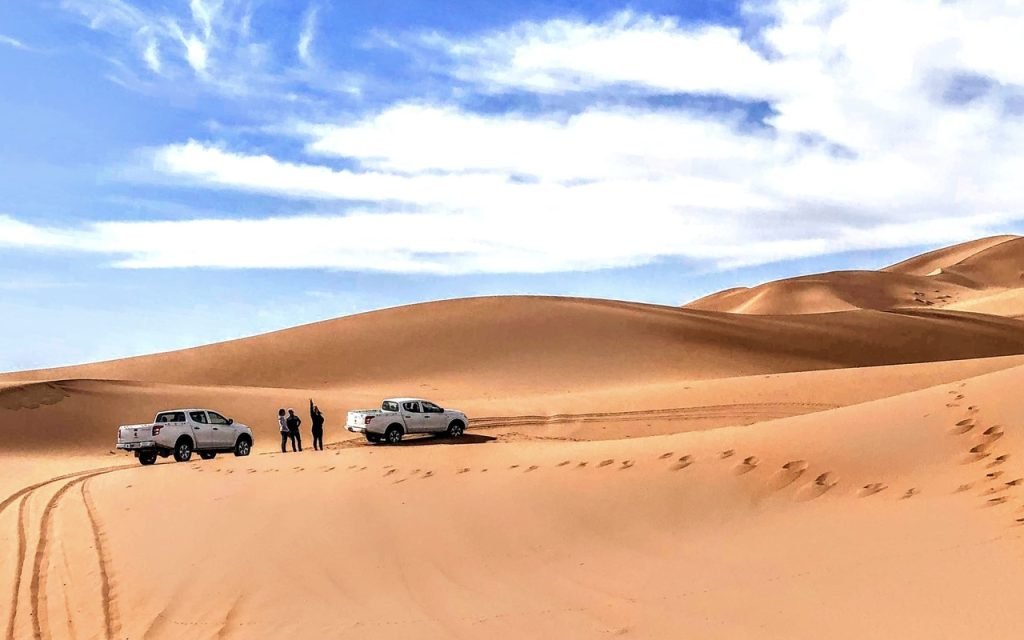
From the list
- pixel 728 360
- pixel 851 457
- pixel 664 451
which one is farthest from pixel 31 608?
pixel 728 360

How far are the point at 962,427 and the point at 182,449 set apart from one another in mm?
20477

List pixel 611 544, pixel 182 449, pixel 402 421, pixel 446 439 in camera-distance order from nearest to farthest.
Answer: pixel 611 544, pixel 182 449, pixel 402 421, pixel 446 439

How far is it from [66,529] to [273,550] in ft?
15.7

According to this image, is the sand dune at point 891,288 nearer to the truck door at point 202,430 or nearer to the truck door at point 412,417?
the truck door at point 412,417

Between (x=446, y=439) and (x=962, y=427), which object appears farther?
(x=446, y=439)

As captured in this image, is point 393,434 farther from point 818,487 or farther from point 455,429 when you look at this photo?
point 818,487

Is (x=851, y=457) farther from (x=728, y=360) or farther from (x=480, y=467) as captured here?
(x=728, y=360)

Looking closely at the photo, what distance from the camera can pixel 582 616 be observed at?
8.28 metres

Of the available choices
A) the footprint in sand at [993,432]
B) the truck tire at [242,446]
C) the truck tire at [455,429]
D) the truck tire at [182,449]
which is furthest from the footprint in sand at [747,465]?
the truck tire at [242,446]

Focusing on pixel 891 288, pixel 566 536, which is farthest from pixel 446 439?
pixel 891 288

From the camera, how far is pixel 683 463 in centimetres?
1316

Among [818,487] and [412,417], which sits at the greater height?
[412,417]

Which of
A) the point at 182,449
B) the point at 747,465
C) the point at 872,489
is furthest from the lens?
the point at 182,449

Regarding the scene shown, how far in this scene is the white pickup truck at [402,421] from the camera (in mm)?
25594
